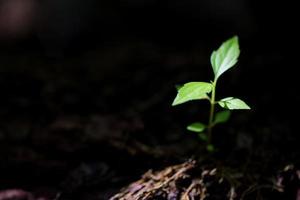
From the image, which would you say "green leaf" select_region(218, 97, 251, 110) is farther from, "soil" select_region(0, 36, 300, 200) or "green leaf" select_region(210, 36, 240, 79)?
"soil" select_region(0, 36, 300, 200)

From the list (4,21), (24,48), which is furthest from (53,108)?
(4,21)

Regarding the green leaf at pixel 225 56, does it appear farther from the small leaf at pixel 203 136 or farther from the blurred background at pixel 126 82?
the blurred background at pixel 126 82

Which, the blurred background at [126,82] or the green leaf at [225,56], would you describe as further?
the blurred background at [126,82]

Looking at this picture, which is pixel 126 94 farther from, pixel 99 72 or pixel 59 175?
pixel 59 175

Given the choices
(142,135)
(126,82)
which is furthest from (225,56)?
(126,82)

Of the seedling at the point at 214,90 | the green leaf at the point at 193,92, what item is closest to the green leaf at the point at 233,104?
the seedling at the point at 214,90

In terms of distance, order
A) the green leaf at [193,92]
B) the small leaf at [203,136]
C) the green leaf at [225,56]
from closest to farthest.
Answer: the green leaf at [193,92] < the green leaf at [225,56] < the small leaf at [203,136]

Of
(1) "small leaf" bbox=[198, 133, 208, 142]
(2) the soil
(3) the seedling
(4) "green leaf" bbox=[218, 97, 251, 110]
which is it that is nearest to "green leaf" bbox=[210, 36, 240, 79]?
(3) the seedling

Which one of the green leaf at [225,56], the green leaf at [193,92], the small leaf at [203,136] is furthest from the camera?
the small leaf at [203,136]
